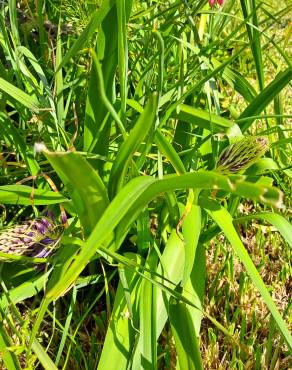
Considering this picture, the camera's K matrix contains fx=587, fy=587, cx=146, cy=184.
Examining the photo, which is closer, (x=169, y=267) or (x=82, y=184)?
(x=82, y=184)

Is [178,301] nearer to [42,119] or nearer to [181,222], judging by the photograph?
[181,222]

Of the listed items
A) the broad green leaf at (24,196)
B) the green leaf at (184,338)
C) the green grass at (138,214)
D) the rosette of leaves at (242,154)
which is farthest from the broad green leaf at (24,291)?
the rosette of leaves at (242,154)

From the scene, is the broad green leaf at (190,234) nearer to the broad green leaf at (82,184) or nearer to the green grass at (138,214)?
the green grass at (138,214)

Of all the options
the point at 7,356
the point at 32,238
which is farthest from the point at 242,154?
the point at 7,356

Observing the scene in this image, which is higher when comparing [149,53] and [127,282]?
[149,53]

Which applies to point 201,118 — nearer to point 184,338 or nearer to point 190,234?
point 190,234

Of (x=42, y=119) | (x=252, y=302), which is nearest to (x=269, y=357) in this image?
(x=252, y=302)
